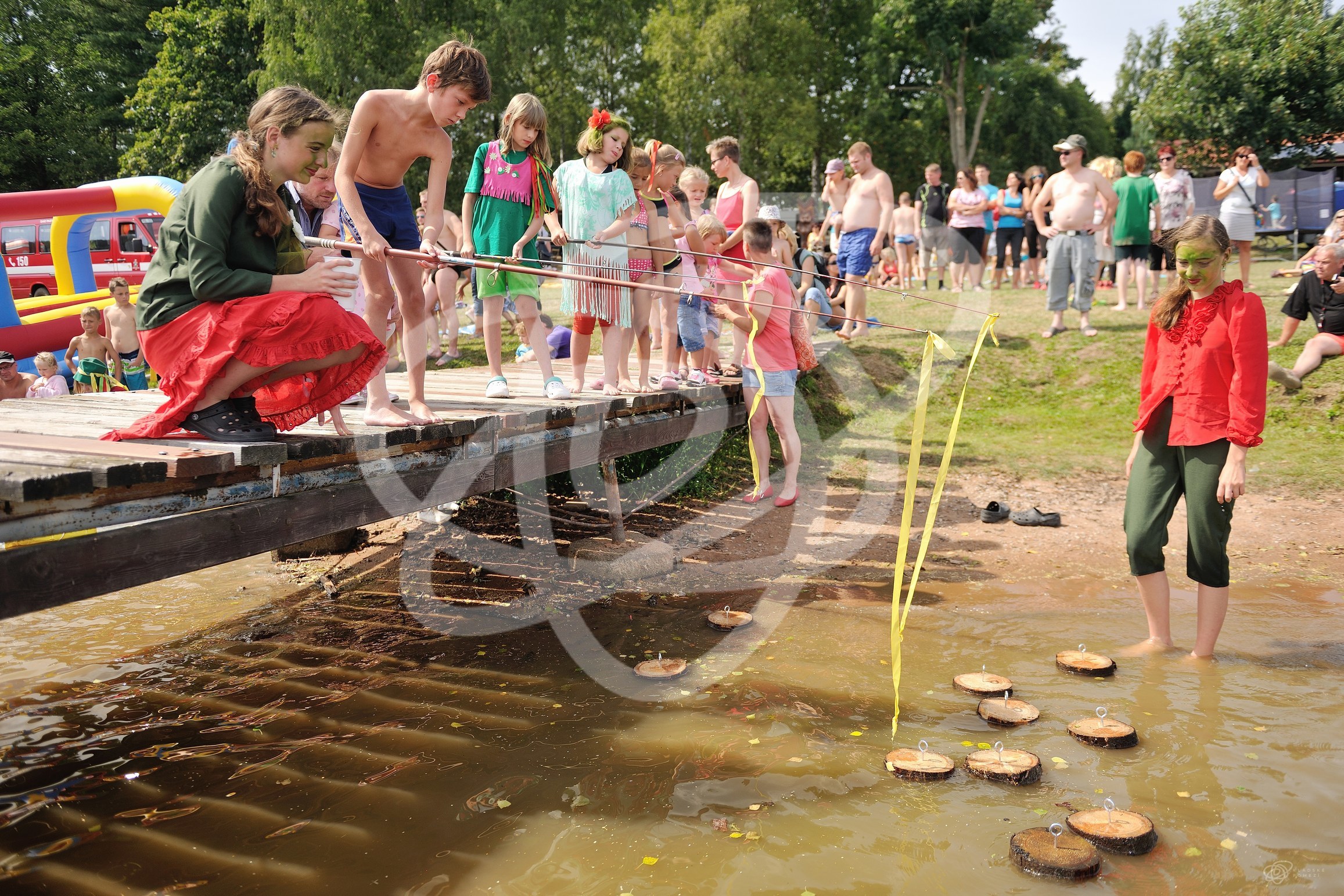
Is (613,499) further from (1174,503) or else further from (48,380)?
(48,380)

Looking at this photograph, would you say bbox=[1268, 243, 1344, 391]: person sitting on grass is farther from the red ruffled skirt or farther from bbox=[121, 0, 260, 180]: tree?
bbox=[121, 0, 260, 180]: tree

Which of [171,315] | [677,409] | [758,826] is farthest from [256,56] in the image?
[758,826]

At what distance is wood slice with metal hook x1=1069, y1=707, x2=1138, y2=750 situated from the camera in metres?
4.08

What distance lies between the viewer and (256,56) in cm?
3045

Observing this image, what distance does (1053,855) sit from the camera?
3.22 metres

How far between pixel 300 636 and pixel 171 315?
261 cm

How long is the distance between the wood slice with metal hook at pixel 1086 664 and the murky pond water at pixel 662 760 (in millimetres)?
76

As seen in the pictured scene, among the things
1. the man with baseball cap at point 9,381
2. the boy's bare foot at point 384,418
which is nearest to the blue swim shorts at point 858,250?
the boy's bare foot at point 384,418

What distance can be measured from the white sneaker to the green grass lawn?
462 centimetres

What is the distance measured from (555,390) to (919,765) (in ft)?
11.7

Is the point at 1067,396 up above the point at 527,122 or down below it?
below

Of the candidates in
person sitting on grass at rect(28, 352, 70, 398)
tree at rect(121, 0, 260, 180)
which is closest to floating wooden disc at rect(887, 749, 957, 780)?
person sitting on grass at rect(28, 352, 70, 398)

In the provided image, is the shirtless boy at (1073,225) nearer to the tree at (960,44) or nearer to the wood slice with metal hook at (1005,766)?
the wood slice with metal hook at (1005,766)

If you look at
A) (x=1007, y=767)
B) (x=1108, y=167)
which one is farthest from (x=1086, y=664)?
(x=1108, y=167)
